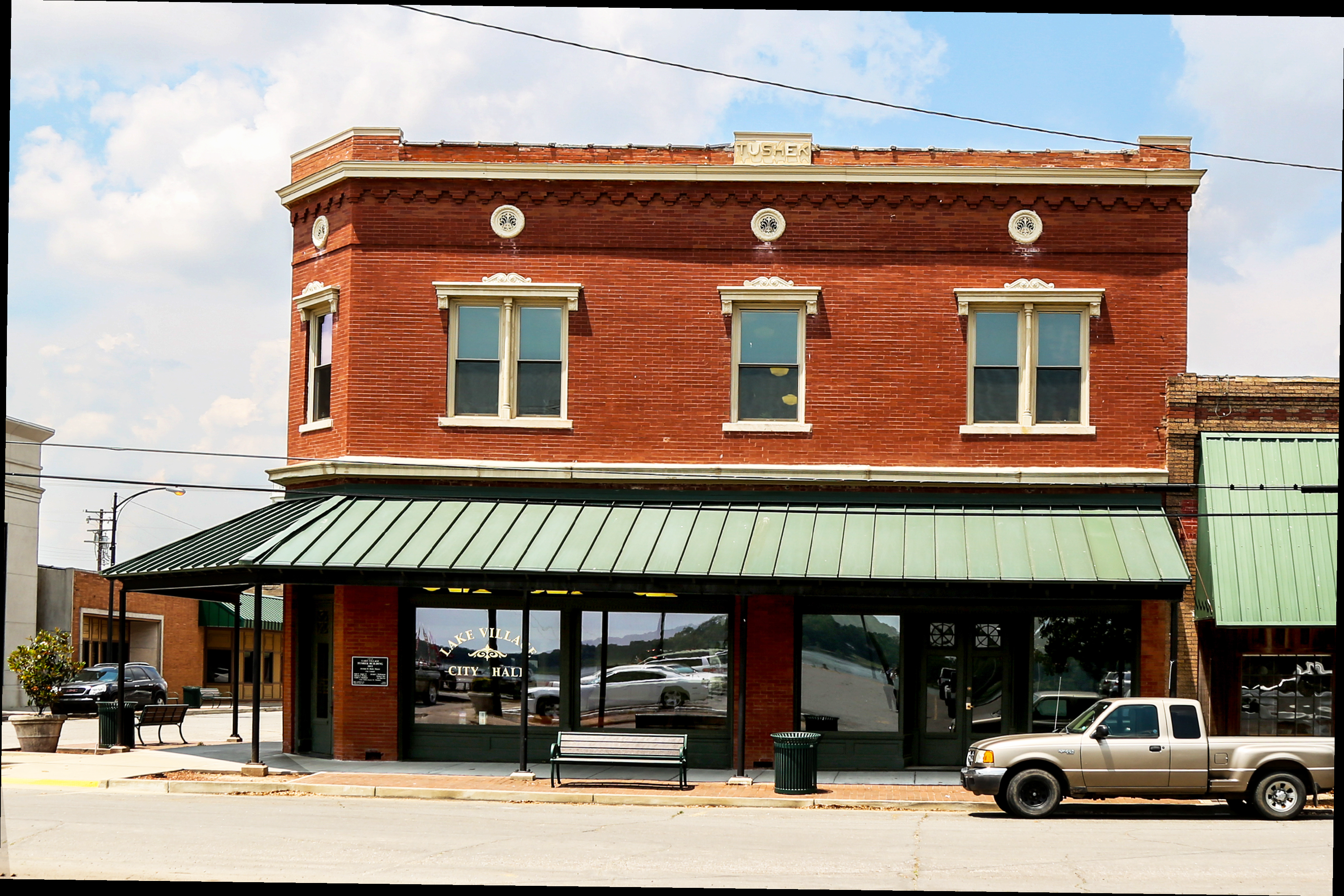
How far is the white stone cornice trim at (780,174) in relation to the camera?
74.4ft

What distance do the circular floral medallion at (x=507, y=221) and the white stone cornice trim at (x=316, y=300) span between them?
2987 millimetres

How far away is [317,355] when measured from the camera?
24328mm

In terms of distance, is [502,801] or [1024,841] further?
[502,801]

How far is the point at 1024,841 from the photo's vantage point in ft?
48.7

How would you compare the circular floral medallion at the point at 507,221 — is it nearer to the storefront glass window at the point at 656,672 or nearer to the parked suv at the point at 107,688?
the storefront glass window at the point at 656,672

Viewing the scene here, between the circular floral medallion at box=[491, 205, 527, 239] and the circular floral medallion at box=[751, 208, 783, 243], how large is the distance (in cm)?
393

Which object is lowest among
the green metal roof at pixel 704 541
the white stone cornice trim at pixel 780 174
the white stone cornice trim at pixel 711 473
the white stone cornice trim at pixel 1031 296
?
the green metal roof at pixel 704 541

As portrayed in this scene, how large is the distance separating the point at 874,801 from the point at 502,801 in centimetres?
516

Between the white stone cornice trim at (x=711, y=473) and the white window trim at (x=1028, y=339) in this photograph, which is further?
the white window trim at (x=1028, y=339)

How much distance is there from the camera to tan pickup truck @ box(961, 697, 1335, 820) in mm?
17328

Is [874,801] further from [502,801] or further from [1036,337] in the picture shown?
[1036,337]

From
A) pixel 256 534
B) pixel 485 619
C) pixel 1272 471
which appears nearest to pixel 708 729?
pixel 485 619

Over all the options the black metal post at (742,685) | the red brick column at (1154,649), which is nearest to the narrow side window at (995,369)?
the red brick column at (1154,649)

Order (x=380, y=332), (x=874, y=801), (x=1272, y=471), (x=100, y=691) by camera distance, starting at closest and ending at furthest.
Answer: (x=874, y=801) < (x=1272, y=471) < (x=380, y=332) < (x=100, y=691)
